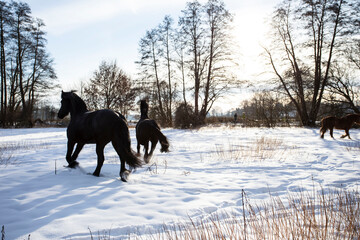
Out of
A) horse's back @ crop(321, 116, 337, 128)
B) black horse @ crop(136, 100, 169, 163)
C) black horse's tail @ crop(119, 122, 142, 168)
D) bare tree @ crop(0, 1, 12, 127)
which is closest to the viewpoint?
black horse's tail @ crop(119, 122, 142, 168)

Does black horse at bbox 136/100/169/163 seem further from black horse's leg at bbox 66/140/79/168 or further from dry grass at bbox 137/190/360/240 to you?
dry grass at bbox 137/190/360/240

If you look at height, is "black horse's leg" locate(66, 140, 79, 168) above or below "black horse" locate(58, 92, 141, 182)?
below

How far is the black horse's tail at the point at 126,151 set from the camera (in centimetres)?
366

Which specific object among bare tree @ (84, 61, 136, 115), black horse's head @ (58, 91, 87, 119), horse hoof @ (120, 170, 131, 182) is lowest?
horse hoof @ (120, 170, 131, 182)

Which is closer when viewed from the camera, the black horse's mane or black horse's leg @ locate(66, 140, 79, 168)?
black horse's leg @ locate(66, 140, 79, 168)

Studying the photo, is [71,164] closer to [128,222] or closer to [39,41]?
[128,222]

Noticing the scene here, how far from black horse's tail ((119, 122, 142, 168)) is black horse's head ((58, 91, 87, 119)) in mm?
1326

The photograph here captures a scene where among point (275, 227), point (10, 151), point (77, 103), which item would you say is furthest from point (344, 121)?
A: point (10, 151)

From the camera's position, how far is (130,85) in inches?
1014

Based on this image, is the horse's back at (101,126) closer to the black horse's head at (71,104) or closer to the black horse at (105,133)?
the black horse at (105,133)

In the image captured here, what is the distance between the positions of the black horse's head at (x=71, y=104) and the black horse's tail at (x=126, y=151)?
1.33m

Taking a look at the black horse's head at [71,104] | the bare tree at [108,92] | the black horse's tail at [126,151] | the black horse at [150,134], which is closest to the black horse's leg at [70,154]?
the black horse's head at [71,104]

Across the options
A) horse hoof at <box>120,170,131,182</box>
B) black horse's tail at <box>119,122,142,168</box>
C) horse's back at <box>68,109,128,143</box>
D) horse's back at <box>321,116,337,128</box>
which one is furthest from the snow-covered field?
horse's back at <box>321,116,337,128</box>

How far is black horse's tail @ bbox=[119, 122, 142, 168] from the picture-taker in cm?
366
